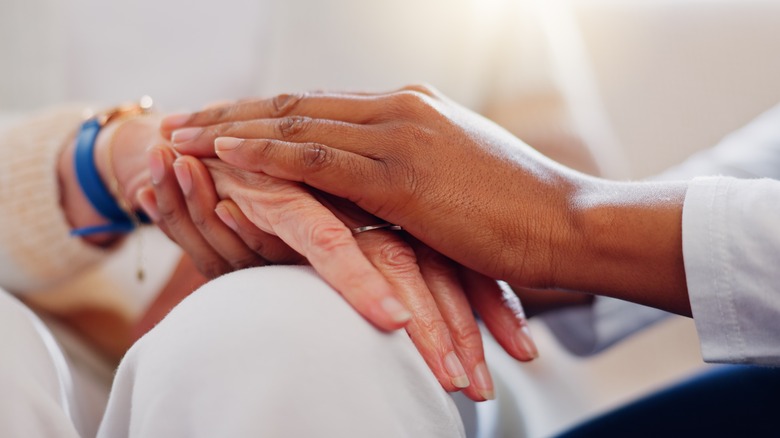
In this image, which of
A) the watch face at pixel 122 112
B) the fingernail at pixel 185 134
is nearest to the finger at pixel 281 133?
the fingernail at pixel 185 134

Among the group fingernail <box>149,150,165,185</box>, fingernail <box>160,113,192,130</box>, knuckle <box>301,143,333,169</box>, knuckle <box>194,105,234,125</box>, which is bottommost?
fingernail <box>149,150,165,185</box>

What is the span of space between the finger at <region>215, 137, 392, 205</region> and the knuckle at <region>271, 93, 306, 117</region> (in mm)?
76

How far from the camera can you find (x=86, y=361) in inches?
34.3

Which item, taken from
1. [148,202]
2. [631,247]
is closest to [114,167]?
[148,202]

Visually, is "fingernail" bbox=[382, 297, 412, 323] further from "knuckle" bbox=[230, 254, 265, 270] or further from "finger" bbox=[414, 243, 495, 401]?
"knuckle" bbox=[230, 254, 265, 270]

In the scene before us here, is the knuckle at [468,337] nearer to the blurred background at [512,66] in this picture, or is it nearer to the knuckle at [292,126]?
the knuckle at [292,126]

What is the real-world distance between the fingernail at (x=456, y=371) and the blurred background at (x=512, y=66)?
54 centimetres

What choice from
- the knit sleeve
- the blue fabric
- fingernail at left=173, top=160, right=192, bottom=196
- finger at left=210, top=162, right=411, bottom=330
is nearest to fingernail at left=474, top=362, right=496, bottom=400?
finger at left=210, top=162, right=411, bottom=330

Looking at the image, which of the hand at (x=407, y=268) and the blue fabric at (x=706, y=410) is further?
the blue fabric at (x=706, y=410)

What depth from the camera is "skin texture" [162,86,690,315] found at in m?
0.50

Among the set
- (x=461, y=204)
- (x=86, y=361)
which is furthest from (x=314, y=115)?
(x=86, y=361)

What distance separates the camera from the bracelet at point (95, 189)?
85 cm

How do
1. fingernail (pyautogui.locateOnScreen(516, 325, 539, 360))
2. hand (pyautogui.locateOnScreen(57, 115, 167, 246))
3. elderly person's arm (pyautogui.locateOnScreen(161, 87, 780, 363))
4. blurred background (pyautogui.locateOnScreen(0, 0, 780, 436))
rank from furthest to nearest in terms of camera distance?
blurred background (pyautogui.locateOnScreen(0, 0, 780, 436)), hand (pyautogui.locateOnScreen(57, 115, 167, 246)), fingernail (pyautogui.locateOnScreen(516, 325, 539, 360)), elderly person's arm (pyautogui.locateOnScreen(161, 87, 780, 363))

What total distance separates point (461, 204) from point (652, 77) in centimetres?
101
